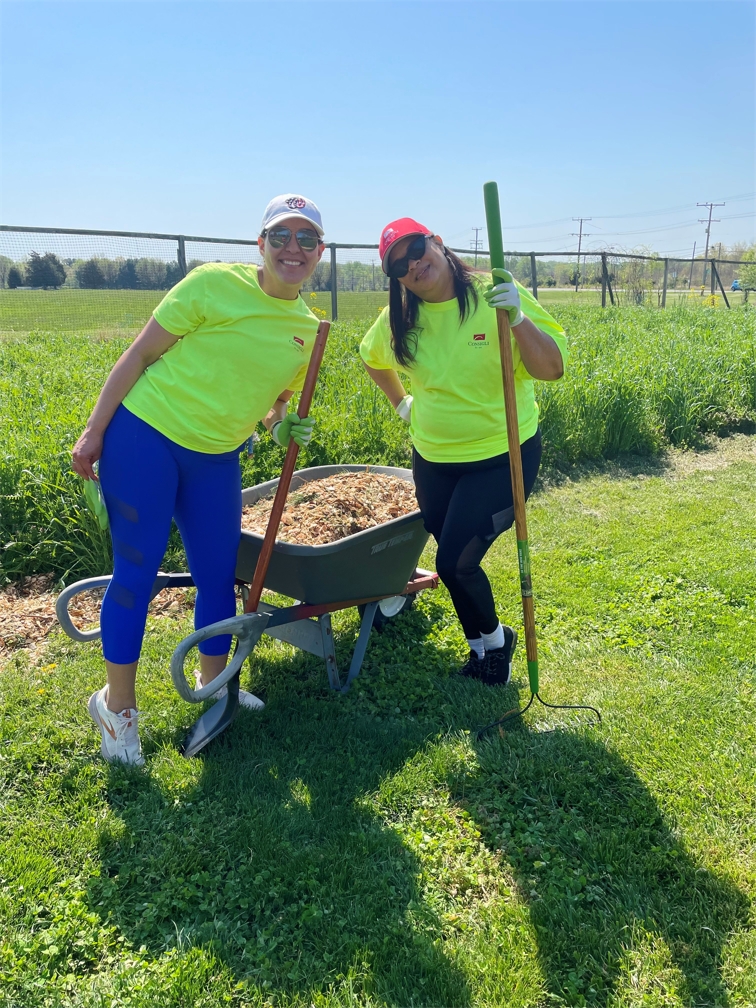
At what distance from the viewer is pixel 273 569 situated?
3.12 meters

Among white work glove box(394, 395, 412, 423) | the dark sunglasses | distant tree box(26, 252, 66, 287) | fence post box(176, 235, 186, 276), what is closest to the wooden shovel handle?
the dark sunglasses

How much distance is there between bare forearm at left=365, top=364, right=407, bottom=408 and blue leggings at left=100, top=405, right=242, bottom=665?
949mm

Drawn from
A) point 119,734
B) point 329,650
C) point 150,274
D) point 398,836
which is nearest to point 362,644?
point 329,650

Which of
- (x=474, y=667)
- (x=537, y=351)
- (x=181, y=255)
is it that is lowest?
(x=474, y=667)

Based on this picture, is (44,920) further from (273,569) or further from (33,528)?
(33,528)

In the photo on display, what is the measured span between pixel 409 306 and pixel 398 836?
79.8 inches

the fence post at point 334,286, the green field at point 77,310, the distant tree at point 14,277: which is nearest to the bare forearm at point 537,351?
the green field at point 77,310

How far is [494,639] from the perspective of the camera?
336 cm

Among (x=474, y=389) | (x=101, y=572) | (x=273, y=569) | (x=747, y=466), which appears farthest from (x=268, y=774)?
(x=747, y=466)

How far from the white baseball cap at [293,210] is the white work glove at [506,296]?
0.65 meters

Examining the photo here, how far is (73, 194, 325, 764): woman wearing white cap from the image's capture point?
255 cm

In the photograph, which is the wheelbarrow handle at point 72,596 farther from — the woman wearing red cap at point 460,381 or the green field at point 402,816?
the woman wearing red cap at point 460,381

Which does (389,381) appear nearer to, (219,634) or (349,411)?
(219,634)

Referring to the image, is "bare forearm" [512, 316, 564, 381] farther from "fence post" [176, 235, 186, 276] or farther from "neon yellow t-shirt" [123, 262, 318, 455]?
"fence post" [176, 235, 186, 276]
